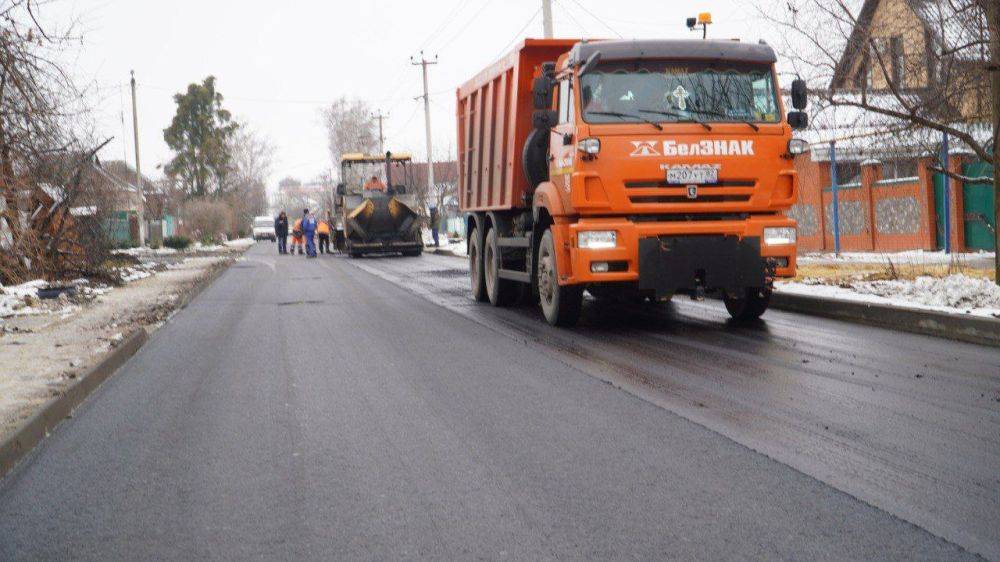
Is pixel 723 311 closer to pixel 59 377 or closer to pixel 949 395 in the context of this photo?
pixel 949 395

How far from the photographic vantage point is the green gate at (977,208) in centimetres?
2050

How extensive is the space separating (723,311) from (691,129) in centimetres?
351

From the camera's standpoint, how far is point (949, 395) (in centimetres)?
739

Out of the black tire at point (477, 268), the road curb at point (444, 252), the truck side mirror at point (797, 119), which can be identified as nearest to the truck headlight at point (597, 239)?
the truck side mirror at point (797, 119)

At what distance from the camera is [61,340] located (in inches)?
450

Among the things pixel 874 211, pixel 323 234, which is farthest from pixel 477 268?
pixel 323 234

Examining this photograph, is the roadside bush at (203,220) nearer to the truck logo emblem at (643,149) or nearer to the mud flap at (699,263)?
the truck logo emblem at (643,149)

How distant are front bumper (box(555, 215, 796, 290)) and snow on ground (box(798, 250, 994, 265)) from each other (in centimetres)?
756

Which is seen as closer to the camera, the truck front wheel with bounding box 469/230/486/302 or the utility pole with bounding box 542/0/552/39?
the truck front wheel with bounding box 469/230/486/302

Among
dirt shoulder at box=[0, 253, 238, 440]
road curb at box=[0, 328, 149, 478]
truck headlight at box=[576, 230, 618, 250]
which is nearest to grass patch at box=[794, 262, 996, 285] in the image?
truck headlight at box=[576, 230, 618, 250]

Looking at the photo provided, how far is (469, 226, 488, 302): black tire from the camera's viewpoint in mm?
16327

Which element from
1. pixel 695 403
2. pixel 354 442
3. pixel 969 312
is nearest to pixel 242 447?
pixel 354 442

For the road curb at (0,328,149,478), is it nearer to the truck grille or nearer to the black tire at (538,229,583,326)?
the black tire at (538,229,583,326)

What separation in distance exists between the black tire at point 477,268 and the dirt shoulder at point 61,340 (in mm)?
4355
